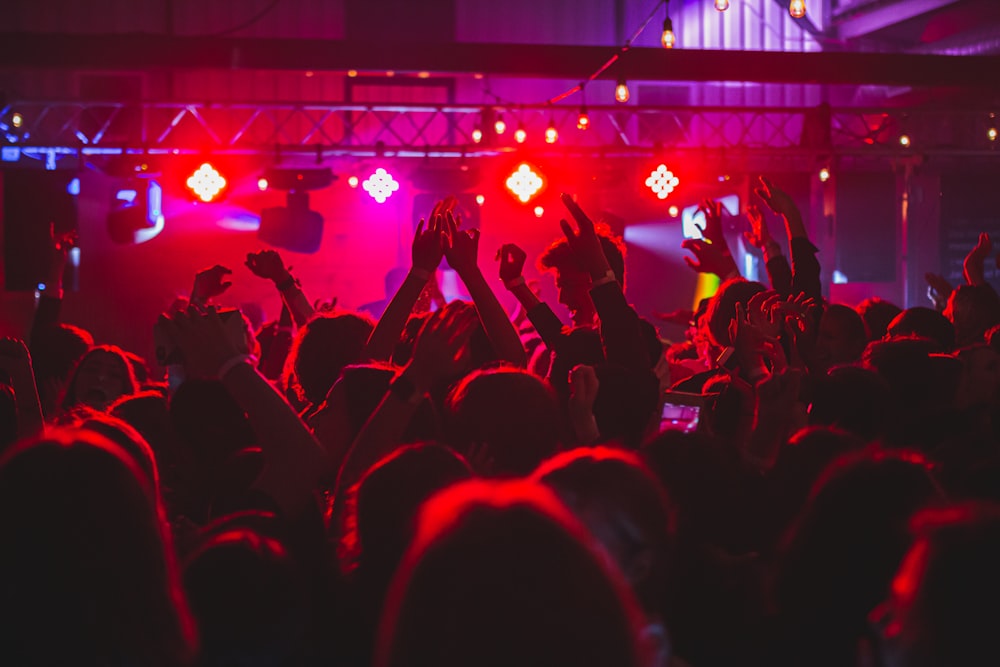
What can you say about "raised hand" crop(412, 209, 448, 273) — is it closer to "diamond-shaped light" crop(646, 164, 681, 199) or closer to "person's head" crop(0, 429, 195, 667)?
"person's head" crop(0, 429, 195, 667)

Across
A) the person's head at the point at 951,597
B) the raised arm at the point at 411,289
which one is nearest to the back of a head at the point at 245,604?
the person's head at the point at 951,597

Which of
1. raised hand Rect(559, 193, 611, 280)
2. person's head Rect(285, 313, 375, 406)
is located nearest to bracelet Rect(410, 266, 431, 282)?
person's head Rect(285, 313, 375, 406)

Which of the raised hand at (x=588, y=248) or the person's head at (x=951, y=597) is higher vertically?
the raised hand at (x=588, y=248)

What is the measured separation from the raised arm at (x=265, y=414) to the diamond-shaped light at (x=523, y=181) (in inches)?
322

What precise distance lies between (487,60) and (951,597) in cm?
909

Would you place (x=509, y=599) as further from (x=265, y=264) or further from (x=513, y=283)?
(x=265, y=264)

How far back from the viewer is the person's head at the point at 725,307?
4.02m

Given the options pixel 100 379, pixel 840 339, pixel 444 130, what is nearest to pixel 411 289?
pixel 100 379

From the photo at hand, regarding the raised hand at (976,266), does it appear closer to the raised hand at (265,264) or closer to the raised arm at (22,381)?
Result: the raised hand at (265,264)

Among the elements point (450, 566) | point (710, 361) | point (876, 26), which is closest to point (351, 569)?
point (450, 566)

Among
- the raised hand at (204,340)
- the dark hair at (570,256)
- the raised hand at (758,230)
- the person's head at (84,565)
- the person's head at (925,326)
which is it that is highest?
the raised hand at (758,230)

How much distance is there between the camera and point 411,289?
10.8ft

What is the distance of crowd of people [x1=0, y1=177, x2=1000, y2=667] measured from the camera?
3.38 feet

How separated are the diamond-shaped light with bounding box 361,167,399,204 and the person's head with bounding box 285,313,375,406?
785 centimetres
